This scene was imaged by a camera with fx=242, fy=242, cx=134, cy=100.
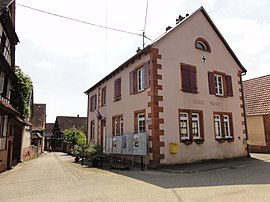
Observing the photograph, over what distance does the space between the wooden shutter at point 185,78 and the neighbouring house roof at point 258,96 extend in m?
9.16

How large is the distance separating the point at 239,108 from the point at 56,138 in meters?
50.5

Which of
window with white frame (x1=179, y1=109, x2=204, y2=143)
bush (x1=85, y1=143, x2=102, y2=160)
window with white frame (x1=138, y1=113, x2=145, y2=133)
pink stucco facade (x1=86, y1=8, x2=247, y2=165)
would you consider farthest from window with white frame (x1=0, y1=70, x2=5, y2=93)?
window with white frame (x1=179, y1=109, x2=204, y2=143)

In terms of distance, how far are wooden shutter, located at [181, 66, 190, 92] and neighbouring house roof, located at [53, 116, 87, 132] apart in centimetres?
4748

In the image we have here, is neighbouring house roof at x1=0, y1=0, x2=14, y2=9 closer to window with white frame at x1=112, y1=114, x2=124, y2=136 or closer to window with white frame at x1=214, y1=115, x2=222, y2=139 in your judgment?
window with white frame at x1=112, y1=114, x2=124, y2=136

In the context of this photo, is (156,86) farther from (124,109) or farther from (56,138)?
(56,138)

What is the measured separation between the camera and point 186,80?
14.6 m

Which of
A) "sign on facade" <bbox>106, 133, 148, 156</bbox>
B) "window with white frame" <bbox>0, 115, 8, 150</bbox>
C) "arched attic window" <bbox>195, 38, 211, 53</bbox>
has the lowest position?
"sign on facade" <bbox>106, 133, 148, 156</bbox>

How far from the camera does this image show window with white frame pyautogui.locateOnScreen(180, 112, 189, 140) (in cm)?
1372

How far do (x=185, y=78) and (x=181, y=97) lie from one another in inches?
52.7

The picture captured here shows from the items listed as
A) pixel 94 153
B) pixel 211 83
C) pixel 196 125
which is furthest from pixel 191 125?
pixel 94 153

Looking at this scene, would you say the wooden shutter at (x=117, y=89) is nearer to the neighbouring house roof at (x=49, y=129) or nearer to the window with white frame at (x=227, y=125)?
the window with white frame at (x=227, y=125)

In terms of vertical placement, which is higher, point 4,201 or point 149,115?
point 149,115

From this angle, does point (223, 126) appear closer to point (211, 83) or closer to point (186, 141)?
point (211, 83)

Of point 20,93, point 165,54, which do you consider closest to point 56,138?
point 20,93
